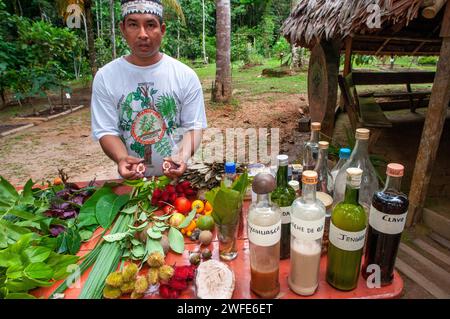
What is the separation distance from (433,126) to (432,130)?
0.13ft

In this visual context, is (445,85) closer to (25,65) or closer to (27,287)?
(27,287)

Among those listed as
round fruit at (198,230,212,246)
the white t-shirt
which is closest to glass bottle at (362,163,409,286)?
round fruit at (198,230,212,246)

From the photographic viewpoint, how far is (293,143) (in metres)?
5.71

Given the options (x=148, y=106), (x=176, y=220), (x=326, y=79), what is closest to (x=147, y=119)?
(x=148, y=106)

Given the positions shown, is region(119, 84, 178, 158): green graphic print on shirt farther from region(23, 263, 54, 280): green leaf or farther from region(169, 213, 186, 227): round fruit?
region(23, 263, 54, 280): green leaf

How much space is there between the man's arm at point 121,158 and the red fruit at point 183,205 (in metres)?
0.26

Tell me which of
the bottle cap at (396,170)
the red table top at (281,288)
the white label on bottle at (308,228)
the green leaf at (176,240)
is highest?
the bottle cap at (396,170)

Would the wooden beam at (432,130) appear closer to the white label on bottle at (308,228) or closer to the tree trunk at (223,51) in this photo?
the white label on bottle at (308,228)

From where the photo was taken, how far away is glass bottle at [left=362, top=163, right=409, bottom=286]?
981 mm

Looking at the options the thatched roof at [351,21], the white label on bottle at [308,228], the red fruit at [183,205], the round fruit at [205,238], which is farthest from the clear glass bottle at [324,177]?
the thatched roof at [351,21]

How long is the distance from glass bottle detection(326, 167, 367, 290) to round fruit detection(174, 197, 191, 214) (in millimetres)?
722

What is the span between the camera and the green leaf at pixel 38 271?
3.48 ft

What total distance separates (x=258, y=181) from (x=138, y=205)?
0.80 metres

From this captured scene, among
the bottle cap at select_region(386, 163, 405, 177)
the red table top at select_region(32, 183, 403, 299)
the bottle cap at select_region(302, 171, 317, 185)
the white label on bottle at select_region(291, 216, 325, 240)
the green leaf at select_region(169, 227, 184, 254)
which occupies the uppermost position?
the bottle cap at select_region(386, 163, 405, 177)
